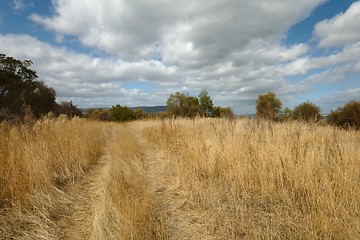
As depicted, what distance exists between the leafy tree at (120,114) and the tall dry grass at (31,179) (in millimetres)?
38792

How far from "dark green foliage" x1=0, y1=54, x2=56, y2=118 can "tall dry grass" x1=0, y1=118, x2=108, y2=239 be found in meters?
16.4

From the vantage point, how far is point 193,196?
3.91 meters

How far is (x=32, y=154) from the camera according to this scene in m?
4.68

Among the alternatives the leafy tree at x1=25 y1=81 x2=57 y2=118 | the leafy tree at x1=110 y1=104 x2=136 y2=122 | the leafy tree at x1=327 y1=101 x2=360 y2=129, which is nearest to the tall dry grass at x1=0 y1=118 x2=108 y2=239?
the leafy tree at x1=25 y1=81 x2=57 y2=118

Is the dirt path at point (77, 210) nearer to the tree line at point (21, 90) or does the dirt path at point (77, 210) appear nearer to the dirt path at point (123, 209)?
the dirt path at point (123, 209)

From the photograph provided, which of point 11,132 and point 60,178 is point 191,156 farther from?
point 11,132

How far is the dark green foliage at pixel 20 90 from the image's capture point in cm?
2088

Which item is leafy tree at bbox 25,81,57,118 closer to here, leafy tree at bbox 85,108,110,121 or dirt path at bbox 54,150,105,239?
leafy tree at bbox 85,108,110,121

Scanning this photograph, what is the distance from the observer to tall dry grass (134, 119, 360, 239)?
2683 mm

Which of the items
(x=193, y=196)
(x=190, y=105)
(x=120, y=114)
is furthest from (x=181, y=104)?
(x=193, y=196)

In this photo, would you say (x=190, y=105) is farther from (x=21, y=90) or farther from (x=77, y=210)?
(x=77, y=210)

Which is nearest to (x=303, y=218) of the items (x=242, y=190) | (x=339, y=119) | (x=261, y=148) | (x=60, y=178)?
(x=242, y=190)

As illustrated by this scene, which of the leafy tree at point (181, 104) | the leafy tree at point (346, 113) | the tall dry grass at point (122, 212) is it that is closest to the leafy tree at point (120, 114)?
the leafy tree at point (181, 104)

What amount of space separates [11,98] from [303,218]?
25221 mm
